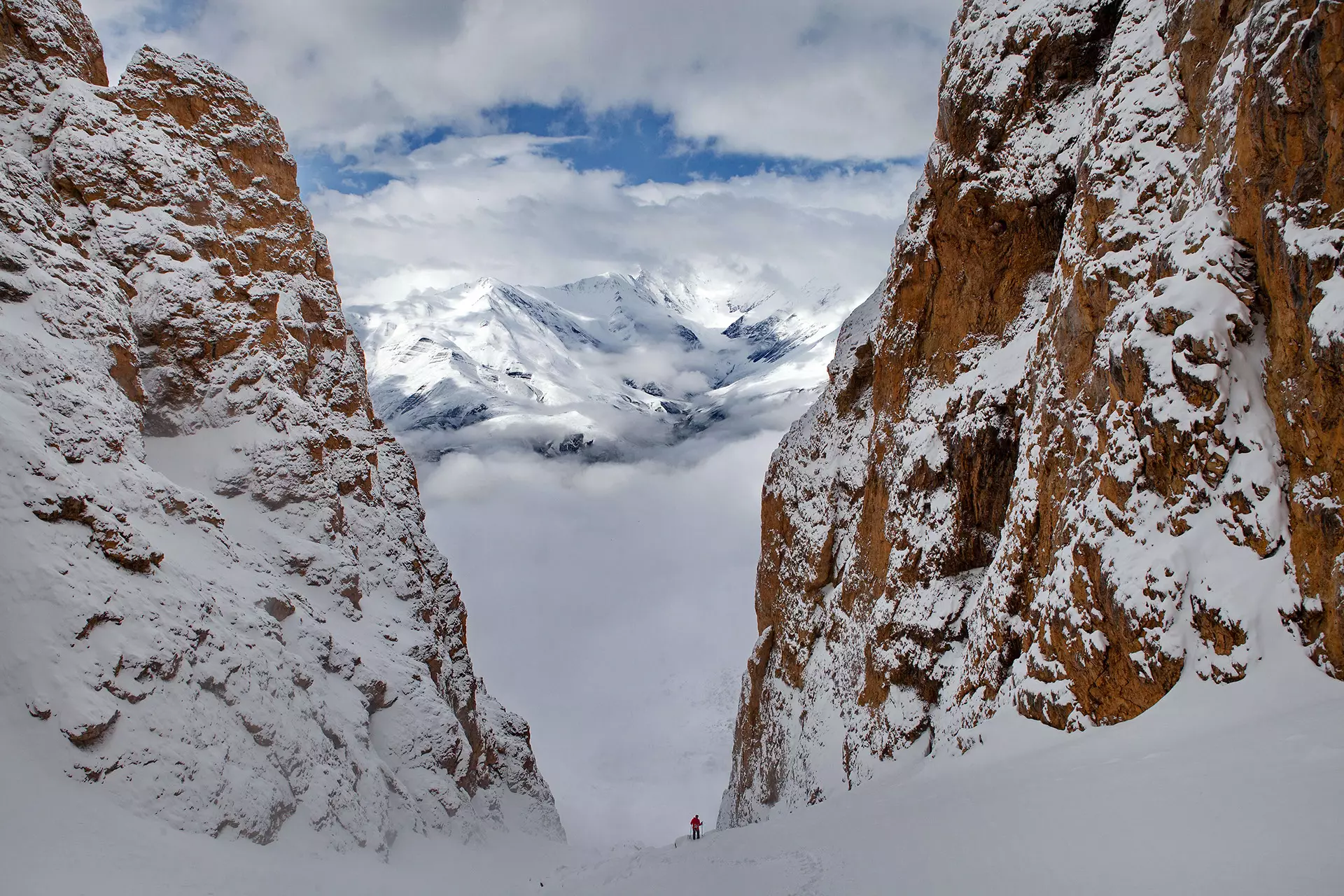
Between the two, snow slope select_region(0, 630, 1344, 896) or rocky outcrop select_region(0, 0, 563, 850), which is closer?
snow slope select_region(0, 630, 1344, 896)

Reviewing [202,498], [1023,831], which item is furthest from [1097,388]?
[202,498]

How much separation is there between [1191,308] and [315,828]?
28415 mm

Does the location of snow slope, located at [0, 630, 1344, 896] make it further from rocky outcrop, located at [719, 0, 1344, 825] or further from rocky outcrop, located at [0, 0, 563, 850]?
rocky outcrop, located at [0, 0, 563, 850]

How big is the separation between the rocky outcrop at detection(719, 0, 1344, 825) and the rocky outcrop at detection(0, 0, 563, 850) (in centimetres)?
1999

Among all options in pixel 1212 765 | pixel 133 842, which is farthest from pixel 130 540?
pixel 1212 765

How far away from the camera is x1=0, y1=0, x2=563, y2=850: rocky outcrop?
68.8ft

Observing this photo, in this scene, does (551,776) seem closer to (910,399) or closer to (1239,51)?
(910,399)

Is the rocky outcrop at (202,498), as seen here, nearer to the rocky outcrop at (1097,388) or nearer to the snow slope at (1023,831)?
the snow slope at (1023,831)

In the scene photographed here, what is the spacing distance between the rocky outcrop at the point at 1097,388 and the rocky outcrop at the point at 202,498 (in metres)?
20.0

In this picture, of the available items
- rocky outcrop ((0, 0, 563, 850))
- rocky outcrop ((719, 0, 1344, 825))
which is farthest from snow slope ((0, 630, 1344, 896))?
rocky outcrop ((0, 0, 563, 850))

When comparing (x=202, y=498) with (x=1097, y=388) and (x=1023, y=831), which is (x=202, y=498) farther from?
(x=1097, y=388)

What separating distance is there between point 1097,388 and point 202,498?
29.6 meters

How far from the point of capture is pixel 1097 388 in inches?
737

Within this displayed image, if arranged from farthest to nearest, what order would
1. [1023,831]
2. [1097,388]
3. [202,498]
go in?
[202,498] < [1097,388] < [1023,831]
